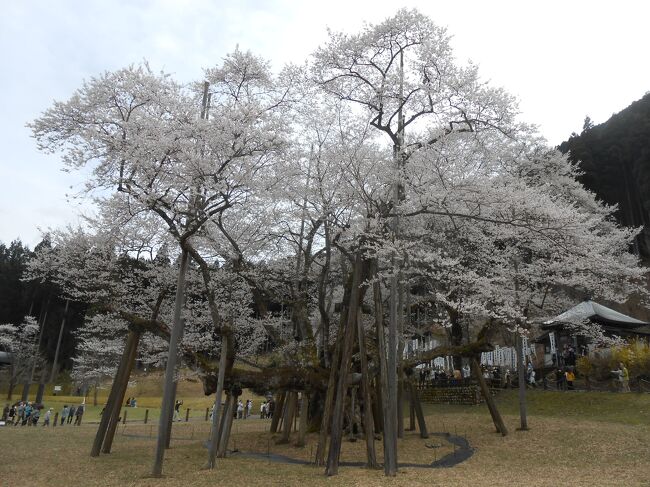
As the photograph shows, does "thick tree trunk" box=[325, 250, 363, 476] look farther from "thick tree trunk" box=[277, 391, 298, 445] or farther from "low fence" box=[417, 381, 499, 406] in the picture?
"low fence" box=[417, 381, 499, 406]

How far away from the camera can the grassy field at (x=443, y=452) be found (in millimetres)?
9125

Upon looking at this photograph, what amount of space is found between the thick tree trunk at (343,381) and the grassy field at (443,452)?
376 mm

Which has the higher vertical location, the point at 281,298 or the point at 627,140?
the point at 627,140

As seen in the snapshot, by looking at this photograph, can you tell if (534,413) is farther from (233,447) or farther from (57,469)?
(57,469)

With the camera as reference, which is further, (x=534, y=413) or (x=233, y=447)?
(x=534, y=413)

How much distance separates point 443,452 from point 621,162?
1299 inches

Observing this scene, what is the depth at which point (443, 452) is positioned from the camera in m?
12.4

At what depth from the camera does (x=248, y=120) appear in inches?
413

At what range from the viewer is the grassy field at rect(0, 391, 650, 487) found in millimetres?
9125

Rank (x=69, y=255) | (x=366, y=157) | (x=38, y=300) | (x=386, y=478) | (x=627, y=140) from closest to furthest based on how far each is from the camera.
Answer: (x=386, y=478)
(x=366, y=157)
(x=69, y=255)
(x=627, y=140)
(x=38, y=300)

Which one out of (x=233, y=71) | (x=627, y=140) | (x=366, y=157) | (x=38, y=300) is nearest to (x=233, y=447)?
(x=366, y=157)

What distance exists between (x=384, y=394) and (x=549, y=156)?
15.7 m

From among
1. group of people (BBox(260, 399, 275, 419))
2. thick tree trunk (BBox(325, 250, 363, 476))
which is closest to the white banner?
group of people (BBox(260, 399, 275, 419))

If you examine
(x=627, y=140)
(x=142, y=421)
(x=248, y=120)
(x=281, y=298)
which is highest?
(x=627, y=140)
